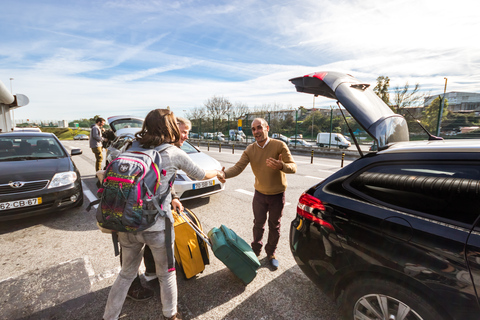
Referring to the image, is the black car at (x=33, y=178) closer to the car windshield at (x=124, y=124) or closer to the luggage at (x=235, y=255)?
the luggage at (x=235, y=255)

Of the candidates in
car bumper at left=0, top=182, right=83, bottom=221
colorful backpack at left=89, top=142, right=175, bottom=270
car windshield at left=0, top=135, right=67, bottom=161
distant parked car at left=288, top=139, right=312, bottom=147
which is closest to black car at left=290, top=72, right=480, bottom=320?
colorful backpack at left=89, top=142, right=175, bottom=270

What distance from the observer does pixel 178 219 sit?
8.40 ft

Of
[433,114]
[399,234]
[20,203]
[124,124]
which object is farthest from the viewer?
[433,114]

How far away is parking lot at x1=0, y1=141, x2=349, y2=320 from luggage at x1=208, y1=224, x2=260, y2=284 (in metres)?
0.19

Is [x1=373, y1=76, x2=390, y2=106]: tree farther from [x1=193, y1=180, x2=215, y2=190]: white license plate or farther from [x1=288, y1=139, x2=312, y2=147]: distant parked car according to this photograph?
[x1=193, y1=180, x2=215, y2=190]: white license plate

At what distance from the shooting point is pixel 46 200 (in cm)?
392

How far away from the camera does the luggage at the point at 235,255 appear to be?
239 centimetres

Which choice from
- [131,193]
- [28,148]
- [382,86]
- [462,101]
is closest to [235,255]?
[131,193]

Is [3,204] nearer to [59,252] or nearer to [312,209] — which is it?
[59,252]

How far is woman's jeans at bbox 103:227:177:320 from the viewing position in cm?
180

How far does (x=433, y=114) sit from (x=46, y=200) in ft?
56.8

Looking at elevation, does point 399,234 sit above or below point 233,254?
above

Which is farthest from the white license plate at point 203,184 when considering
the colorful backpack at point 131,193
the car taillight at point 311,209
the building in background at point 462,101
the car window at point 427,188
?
the building in background at point 462,101

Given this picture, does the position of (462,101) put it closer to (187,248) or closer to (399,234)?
(399,234)
